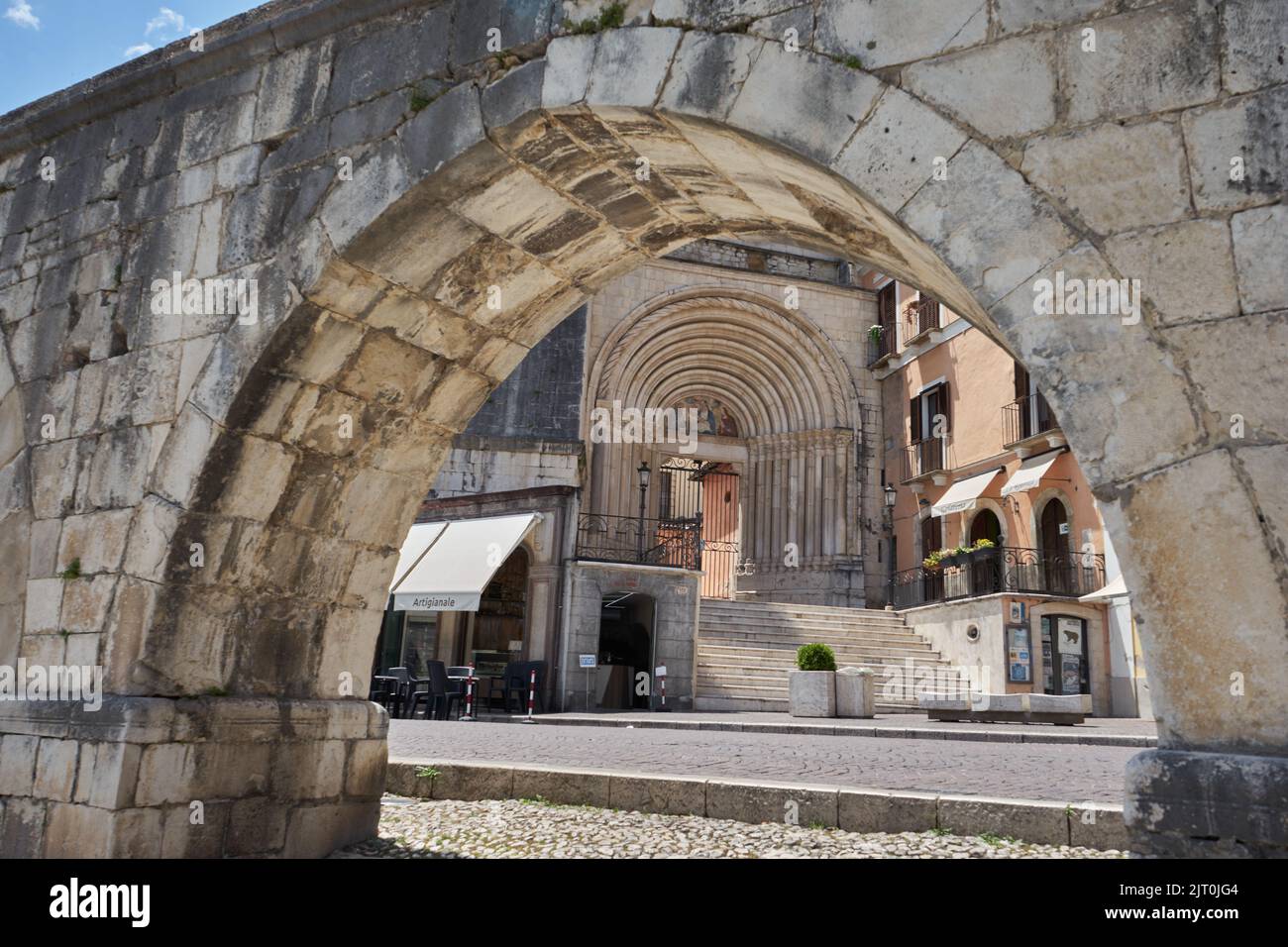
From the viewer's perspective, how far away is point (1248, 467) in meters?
2.38

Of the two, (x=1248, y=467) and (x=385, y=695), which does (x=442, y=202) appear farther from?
(x=385, y=695)

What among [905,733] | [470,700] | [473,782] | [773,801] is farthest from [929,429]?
[773,801]

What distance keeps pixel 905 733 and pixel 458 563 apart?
7.90 metres

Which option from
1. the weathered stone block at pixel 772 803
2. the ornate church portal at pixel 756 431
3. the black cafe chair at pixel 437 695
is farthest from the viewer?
the ornate church portal at pixel 756 431

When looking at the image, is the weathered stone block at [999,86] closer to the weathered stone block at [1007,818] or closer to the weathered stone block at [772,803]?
the weathered stone block at [1007,818]

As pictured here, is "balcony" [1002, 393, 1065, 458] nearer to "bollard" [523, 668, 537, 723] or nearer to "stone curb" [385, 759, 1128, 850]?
"bollard" [523, 668, 537, 723]

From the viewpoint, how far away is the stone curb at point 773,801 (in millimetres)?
4676

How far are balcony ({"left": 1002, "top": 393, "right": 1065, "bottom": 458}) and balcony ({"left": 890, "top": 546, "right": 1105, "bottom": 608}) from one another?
6.22 ft

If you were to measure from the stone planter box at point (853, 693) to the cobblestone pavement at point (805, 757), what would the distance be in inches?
101

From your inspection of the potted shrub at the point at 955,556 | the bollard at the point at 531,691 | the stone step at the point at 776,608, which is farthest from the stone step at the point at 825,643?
the bollard at the point at 531,691

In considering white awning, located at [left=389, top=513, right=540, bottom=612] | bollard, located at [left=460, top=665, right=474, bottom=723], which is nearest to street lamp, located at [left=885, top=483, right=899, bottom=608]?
white awning, located at [left=389, top=513, right=540, bottom=612]

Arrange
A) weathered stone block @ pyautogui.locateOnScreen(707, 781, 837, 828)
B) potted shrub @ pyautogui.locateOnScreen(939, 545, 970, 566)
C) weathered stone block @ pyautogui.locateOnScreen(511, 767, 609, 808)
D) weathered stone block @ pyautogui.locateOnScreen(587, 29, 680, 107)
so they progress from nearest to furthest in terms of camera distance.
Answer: weathered stone block @ pyautogui.locateOnScreen(587, 29, 680, 107) → weathered stone block @ pyautogui.locateOnScreen(707, 781, 837, 828) → weathered stone block @ pyautogui.locateOnScreen(511, 767, 609, 808) → potted shrub @ pyautogui.locateOnScreen(939, 545, 970, 566)

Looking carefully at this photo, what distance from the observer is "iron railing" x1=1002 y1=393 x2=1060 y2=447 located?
62.5ft

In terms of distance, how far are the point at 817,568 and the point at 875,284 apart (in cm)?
737
